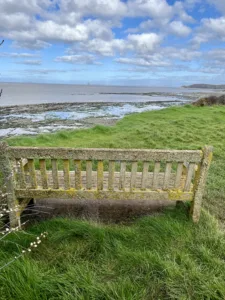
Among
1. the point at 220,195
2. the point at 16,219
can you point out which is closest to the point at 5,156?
the point at 16,219

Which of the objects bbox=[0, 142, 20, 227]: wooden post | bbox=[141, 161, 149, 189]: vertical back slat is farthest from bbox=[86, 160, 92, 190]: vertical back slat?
bbox=[0, 142, 20, 227]: wooden post

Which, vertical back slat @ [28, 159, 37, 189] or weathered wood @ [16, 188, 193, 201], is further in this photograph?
weathered wood @ [16, 188, 193, 201]

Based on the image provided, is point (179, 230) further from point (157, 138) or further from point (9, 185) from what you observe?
point (157, 138)

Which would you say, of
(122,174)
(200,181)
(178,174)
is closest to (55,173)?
(122,174)

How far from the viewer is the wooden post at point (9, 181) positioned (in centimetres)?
363

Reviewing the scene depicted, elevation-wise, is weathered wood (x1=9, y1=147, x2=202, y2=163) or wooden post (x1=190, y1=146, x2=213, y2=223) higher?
weathered wood (x1=9, y1=147, x2=202, y2=163)

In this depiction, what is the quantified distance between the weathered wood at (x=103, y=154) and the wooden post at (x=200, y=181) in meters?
0.12

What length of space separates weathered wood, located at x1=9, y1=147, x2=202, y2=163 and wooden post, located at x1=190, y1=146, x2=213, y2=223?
118 millimetres

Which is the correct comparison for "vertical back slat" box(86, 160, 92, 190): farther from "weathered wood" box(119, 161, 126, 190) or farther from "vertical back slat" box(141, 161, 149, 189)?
"vertical back slat" box(141, 161, 149, 189)

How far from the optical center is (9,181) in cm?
391

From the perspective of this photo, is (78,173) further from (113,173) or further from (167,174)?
(167,174)

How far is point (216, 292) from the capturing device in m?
2.84

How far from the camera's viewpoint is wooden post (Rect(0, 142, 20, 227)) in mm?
3633

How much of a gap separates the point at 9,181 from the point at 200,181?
10.4 ft
